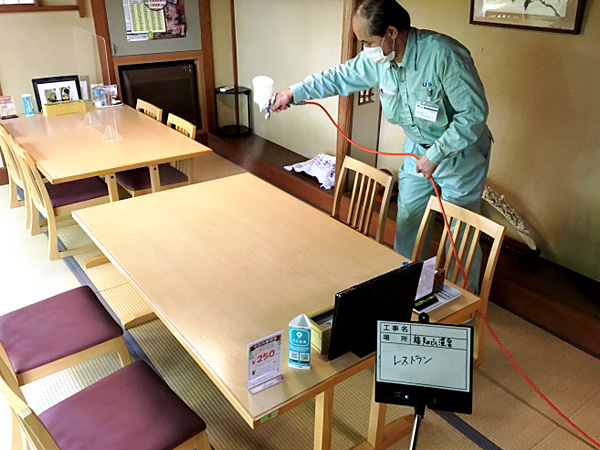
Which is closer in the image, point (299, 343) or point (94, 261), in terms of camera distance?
point (299, 343)

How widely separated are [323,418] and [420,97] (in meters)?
1.43

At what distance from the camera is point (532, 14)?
2.78 m

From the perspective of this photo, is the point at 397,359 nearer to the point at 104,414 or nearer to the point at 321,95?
the point at 104,414

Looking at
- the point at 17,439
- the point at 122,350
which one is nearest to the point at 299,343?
the point at 122,350

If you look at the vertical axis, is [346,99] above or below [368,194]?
above

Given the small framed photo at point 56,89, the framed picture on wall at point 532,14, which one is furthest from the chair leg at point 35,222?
the framed picture on wall at point 532,14

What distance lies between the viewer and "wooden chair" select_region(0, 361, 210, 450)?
146cm

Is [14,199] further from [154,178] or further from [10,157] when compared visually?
[154,178]

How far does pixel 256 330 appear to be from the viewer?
1582 mm

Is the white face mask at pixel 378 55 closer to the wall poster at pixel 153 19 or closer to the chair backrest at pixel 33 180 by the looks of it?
the chair backrest at pixel 33 180

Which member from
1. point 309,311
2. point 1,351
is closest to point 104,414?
point 1,351

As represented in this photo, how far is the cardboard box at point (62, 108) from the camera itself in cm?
399

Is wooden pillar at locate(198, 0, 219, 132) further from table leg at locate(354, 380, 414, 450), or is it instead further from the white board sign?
the white board sign

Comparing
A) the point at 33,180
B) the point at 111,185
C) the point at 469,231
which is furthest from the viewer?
the point at 111,185
